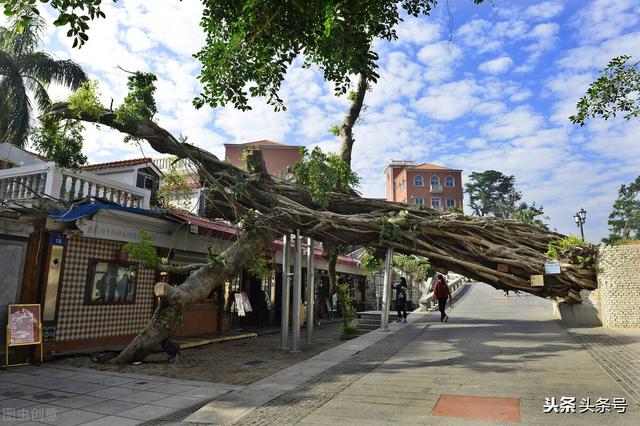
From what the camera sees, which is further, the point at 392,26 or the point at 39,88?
the point at 39,88

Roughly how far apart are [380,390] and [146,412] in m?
Result: 3.28

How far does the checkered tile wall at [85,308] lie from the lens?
365 inches

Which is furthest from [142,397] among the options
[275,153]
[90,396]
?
[275,153]

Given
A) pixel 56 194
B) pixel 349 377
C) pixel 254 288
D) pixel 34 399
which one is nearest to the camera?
pixel 34 399

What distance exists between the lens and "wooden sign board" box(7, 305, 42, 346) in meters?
7.73

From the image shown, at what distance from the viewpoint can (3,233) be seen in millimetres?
8195

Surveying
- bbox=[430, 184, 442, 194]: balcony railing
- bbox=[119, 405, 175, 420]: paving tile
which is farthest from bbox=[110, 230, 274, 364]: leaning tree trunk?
bbox=[430, 184, 442, 194]: balcony railing

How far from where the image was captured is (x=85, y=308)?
9.70 meters

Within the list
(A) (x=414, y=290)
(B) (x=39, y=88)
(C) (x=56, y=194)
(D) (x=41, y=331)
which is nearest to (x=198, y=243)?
(C) (x=56, y=194)

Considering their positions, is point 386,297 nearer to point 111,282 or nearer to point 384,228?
point 384,228

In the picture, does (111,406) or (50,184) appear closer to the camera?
(111,406)

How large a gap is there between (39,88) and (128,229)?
42.1 feet

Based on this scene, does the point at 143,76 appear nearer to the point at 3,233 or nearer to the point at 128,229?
the point at 128,229

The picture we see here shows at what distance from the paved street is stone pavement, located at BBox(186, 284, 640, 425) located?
0.02 meters
